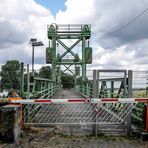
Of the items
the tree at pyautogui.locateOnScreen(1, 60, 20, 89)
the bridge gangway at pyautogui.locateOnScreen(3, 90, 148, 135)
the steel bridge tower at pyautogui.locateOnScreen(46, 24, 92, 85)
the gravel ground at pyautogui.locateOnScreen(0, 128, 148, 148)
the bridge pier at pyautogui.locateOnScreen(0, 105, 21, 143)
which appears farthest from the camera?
the steel bridge tower at pyautogui.locateOnScreen(46, 24, 92, 85)

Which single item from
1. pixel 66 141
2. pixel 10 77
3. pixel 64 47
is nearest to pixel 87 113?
pixel 66 141

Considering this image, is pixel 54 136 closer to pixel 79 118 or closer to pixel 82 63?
pixel 79 118

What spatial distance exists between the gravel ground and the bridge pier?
0.22m

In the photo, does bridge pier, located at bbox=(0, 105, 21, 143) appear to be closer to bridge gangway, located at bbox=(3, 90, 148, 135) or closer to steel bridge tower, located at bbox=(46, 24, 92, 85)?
bridge gangway, located at bbox=(3, 90, 148, 135)

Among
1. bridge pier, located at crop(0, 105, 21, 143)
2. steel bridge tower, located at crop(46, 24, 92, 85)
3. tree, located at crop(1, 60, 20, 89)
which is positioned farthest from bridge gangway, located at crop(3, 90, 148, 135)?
steel bridge tower, located at crop(46, 24, 92, 85)

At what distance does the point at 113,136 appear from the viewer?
9.43 m

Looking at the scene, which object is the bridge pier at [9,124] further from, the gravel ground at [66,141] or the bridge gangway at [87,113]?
the bridge gangway at [87,113]

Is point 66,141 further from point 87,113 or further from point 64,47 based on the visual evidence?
point 64,47

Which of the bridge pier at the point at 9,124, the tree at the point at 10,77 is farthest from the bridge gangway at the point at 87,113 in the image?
the tree at the point at 10,77

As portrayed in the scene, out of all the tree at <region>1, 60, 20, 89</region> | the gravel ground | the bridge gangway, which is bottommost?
the gravel ground

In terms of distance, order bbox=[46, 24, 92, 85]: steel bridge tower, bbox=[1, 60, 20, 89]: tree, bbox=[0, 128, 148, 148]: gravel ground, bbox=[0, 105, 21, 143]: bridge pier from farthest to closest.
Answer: bbox=[46, 24, 92, 85]: steel bridge tower, bbox=[1, 60, 20, 89]: tree, bbox=[0, 105, 21, 143]: bridge pier, bbox=[0, 128, 148, 148]: gravel ground

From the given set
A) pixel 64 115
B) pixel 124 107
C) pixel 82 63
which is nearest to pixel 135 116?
pixel 124 107

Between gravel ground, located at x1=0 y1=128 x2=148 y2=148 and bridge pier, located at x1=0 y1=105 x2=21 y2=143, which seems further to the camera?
bridge pier, located at x1=0 y1=105 x2=21 y2=143

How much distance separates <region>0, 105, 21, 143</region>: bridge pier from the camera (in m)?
8.55
